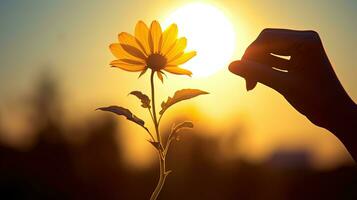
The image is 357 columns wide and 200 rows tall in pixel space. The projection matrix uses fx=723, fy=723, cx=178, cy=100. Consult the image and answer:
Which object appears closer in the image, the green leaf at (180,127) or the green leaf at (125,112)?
the green leaf at (125,112)

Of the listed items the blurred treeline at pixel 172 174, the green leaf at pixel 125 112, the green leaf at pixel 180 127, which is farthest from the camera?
the blurred treeline at pixel 172 174

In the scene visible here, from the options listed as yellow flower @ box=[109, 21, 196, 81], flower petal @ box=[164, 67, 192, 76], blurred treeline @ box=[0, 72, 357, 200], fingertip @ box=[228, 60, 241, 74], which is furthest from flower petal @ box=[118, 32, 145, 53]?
blurred treeline @ box=[0, 72, 357, 200]

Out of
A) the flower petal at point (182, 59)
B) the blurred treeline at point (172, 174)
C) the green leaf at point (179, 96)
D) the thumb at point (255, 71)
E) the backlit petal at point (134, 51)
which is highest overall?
the backlit petal at point (134, 51)

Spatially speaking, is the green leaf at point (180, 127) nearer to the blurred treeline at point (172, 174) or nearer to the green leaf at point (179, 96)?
the green leaf at point (179, 96)

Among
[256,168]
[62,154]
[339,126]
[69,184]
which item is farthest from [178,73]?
[256,168]

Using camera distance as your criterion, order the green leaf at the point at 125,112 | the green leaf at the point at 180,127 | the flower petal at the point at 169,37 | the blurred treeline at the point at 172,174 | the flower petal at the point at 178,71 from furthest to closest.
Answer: the blurred treeline at the point at 172,174 < the flower petal at the point at 169,37 < the flower petal at the point at 178,71 < the green leaf at the point at 180,127 < the green leaf at the point at 125,112

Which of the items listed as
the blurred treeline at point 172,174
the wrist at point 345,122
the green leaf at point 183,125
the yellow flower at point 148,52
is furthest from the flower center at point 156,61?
the blurred treeline at point 172,174

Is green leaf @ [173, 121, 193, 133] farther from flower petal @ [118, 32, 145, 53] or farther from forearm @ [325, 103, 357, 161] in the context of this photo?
forearm @ [325, 103, 357, 161]
